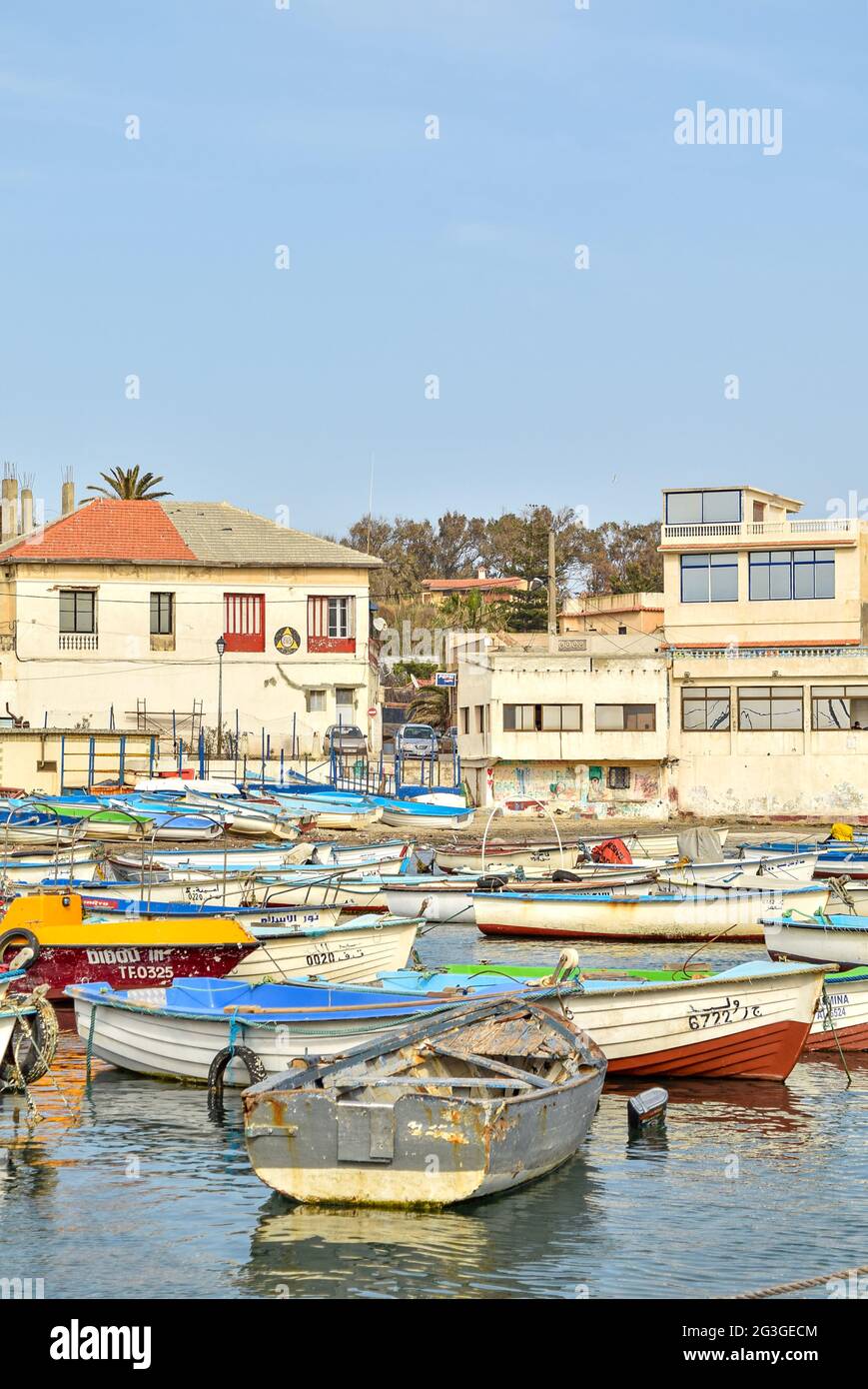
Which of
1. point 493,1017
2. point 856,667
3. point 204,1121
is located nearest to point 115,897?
point 204,1121

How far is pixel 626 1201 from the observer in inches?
613

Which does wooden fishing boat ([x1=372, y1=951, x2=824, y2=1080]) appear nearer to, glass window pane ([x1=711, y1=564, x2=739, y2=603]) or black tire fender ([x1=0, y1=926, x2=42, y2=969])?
black tire fender ([x1=0, y1=926, x2=42, y2=969])

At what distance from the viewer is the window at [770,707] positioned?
2344 inches

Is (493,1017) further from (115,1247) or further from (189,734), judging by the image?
(189,734)

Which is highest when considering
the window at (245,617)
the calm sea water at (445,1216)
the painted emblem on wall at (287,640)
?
the window at (245,617)

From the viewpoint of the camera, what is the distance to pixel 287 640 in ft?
224

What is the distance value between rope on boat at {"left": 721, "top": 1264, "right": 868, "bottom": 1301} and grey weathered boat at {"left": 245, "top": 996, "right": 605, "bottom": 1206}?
2539 mm

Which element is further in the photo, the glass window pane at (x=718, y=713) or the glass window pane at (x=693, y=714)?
the glass window pane at (x=693, y=714)

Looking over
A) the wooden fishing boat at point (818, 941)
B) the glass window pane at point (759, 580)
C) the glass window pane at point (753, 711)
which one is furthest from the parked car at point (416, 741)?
the wooden fishing boat at point (818, 941)

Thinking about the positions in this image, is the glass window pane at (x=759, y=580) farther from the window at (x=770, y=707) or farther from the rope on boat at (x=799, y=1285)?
the rope on boat at (x=799, y=1285)

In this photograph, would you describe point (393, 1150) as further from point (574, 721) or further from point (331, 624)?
point (331, 624)

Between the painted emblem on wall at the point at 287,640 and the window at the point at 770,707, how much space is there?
61.5 feet

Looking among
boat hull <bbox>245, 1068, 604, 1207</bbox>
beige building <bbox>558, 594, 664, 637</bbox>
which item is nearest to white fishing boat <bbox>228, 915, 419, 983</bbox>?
boat hull <bbox>245, 1068, 604, 1207</bbox>

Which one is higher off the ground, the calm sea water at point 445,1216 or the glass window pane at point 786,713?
the glass window pane at point 786,713
